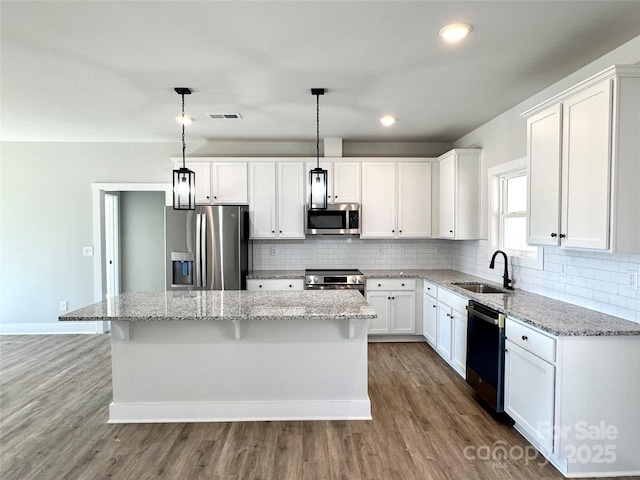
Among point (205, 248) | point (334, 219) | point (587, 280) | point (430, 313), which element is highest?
point (334, 219)

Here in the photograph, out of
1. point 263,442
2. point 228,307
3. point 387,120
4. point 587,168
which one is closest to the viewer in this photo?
point 587,168

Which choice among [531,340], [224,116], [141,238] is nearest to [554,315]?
[531,340]

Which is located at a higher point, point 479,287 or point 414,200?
point 414,200

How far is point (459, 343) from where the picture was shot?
11.6ft

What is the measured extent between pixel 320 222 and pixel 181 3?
308cm

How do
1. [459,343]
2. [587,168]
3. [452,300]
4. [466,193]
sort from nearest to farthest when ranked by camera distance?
[587,168], [459,343], [452,300], [466,193]

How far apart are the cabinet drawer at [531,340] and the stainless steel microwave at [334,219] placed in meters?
2.47

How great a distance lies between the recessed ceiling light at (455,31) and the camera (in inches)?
83.4

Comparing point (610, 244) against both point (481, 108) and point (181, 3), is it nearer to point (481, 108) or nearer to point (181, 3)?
point (481, 108)

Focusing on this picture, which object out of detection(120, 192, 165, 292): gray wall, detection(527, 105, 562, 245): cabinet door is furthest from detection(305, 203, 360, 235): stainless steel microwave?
detection(120, 192, 165, 292): gray wall

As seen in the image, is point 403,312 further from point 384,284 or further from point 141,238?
point 141,238

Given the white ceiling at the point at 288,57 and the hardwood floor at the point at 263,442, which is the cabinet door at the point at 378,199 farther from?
the hardwood floor at the point at 263,442

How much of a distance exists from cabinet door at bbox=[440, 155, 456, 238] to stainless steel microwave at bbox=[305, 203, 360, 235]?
1084mm

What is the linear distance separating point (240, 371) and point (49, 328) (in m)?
3.88
